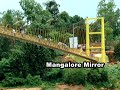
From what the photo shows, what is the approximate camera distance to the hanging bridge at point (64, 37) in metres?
18.6

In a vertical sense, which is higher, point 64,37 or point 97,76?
point 64,37

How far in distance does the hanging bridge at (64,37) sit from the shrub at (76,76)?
0.84m

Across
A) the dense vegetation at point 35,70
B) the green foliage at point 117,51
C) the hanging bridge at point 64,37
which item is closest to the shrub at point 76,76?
the dense vegetation at point 35,70

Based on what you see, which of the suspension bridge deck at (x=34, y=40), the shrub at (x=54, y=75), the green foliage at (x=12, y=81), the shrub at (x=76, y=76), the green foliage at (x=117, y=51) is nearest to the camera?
the suspension bridge deck at (x=34, y=40)

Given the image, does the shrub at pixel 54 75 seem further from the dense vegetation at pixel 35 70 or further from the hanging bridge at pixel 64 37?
the hanging bridge at pixel 64 37

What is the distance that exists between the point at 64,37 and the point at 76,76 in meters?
3.74

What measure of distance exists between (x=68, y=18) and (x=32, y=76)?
11264 mm

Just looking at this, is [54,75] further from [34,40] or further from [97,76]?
[34,40]

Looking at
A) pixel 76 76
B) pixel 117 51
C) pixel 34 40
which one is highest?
pixel 34 40

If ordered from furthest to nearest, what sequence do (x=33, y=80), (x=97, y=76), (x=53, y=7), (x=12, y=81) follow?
(x=53, y=7) → (x=12, y=81) → (x=33, y=80) → (x=97, y=76)

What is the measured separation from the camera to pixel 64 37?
2427cm

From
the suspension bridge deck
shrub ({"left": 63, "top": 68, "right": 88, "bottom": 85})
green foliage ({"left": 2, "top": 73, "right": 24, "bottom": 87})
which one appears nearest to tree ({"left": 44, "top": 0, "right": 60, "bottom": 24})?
the suspension bridge deck

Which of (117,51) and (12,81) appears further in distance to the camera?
(117,51)

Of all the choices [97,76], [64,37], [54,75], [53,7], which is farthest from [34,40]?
[53,7]
